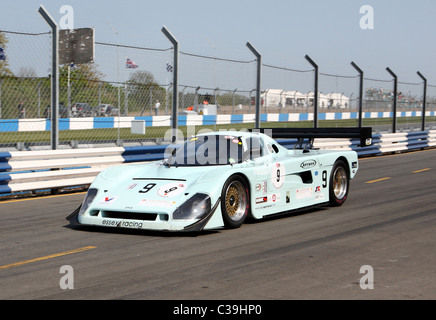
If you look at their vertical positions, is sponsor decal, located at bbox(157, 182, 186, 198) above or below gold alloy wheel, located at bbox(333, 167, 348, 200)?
above

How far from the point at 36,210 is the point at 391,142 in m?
16.0

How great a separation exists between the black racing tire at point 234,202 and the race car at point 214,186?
12 millimetres

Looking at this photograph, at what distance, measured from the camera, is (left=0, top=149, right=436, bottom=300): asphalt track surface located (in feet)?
17.3

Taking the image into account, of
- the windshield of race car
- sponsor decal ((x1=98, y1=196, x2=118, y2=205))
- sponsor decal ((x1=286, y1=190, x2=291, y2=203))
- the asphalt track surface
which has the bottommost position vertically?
the asphalt track surface

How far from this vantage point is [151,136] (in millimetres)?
15633

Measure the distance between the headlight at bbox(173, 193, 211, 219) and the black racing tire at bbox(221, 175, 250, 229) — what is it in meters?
0.29

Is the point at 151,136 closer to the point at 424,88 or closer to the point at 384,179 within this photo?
the point at 384,179

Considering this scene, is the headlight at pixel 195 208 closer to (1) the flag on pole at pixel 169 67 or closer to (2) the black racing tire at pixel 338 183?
(2) the black racing tire at pixel 338 183

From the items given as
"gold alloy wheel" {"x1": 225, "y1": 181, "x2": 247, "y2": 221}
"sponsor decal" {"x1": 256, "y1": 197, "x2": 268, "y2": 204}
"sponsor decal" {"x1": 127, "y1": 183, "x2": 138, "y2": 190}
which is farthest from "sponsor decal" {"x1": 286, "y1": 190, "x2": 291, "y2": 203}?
"sponsor decal" {"x1": 127, "y1": 183, "x2": 138, "y2": 190}

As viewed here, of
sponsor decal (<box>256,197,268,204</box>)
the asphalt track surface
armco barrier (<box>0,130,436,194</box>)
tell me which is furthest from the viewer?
armco barrier (<box>0,130,436,194</box>)

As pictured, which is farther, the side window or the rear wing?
the rear wing

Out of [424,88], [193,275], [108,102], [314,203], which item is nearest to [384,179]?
[314,203]

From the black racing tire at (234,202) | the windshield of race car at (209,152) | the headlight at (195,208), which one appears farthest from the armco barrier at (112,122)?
the headlight at (195,208)

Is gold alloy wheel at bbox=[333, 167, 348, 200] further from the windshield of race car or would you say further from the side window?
the windshield of race car
